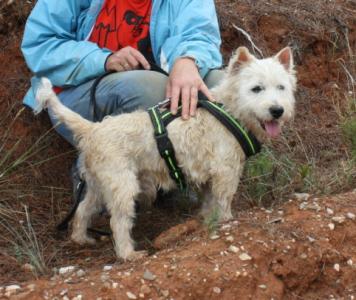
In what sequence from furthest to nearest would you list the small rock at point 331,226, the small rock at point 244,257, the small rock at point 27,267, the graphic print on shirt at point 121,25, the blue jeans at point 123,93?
the graphic print on shirt at point 121,25
the blue jeans at point 123,93
the small rock at point 331,226
the small rock at point 27,267
the small rock at point 244,257

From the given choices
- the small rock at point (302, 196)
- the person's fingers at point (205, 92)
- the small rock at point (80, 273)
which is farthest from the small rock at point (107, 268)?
the small rock at point (302, 196)

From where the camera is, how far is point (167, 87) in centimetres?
418

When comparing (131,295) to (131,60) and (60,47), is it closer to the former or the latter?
(131,60)

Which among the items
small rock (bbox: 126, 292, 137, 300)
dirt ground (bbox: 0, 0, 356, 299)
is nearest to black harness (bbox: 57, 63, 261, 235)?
dirt ground (bbox: 0, 0, 356, 299)

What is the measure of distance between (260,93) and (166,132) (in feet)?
2.18

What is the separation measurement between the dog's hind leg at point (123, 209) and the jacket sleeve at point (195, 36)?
1.07 meters

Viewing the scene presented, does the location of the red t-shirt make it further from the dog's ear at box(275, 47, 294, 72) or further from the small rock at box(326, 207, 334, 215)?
the small rock at box(326, 207, 334, 215)

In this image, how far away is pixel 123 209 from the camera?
148 inches

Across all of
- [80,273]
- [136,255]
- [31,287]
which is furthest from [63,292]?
[136,255]

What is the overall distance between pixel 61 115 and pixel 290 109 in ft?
4.88

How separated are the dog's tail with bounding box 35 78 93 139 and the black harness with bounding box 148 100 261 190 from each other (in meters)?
0.45

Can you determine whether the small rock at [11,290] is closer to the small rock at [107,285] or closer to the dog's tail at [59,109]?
the small rock at [107,285]

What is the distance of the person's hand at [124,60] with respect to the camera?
4258mm

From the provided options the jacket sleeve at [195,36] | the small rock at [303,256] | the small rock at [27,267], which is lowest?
the small rock at [27,267]
